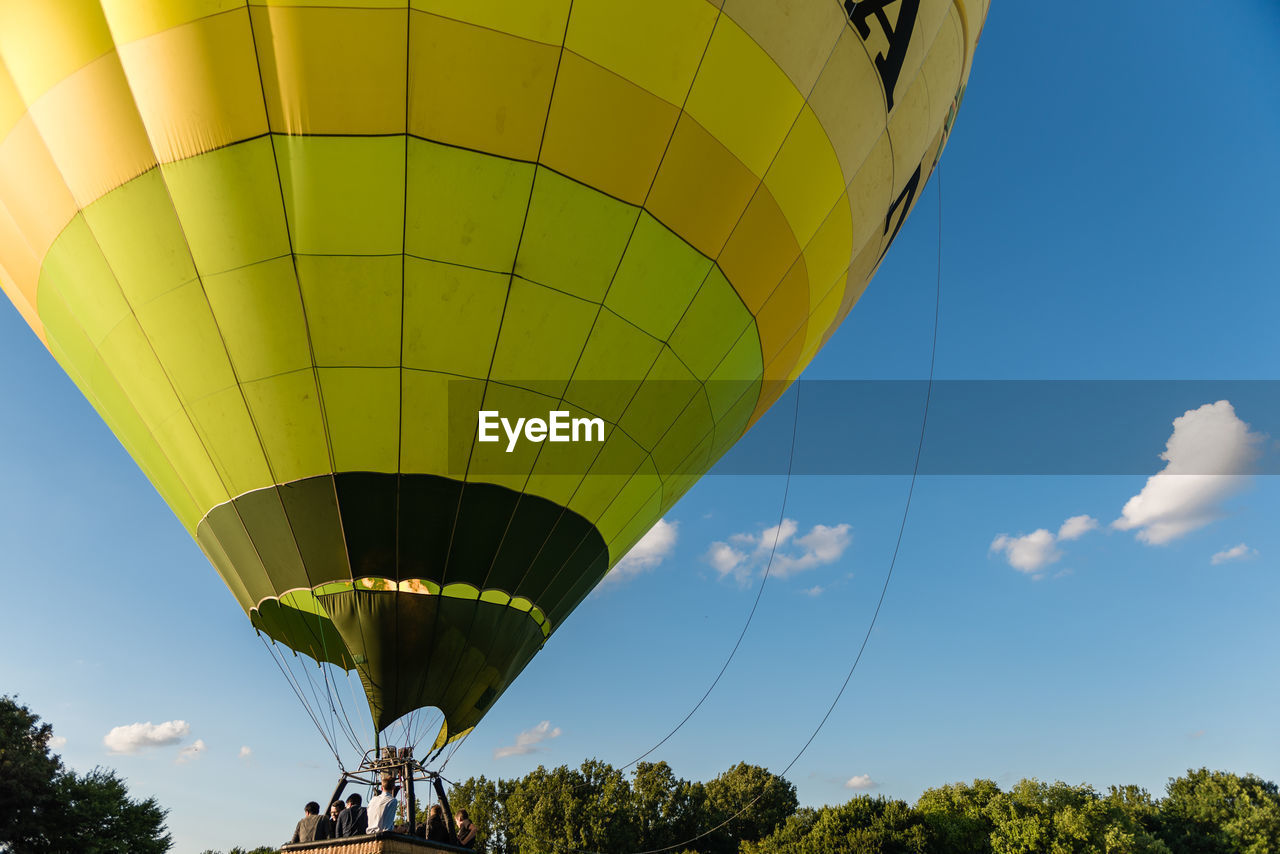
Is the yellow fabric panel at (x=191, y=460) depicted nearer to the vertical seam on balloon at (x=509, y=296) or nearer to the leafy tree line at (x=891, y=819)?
the vertical seam on balloon at (x=509, y=296)

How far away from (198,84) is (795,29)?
3.81 metres

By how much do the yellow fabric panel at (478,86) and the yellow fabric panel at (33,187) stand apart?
2.53 metres

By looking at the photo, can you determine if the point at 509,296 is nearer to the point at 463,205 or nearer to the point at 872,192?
the point at 463,205

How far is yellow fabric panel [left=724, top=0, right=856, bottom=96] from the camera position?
4.80 metres

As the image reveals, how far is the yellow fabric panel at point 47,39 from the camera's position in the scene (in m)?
4.39

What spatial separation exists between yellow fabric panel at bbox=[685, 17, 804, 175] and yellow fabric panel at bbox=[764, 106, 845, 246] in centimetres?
11

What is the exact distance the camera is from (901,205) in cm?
750

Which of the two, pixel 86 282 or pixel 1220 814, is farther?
pixel 1220 814

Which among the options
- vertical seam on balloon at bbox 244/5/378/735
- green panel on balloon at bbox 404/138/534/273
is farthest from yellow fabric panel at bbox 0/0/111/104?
green panel on balloon at bbox 404/138/534/273

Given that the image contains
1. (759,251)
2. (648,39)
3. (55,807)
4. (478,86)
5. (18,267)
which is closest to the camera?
(478,86)

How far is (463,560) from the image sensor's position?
5047 millimetres

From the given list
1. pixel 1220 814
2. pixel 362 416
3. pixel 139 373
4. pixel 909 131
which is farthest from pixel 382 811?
pixel 1220 814

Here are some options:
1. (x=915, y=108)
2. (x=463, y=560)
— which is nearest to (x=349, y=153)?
(x=463, y=560)

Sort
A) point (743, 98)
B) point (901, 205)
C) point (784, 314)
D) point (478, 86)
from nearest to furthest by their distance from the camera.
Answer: point (478, 86) < point (743, 98) < point (784, 314) < point (901, 205)
